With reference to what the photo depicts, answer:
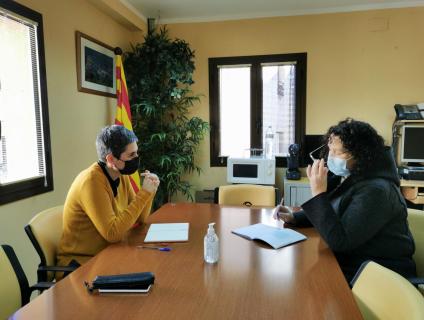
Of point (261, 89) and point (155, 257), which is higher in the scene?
point (261, 89)

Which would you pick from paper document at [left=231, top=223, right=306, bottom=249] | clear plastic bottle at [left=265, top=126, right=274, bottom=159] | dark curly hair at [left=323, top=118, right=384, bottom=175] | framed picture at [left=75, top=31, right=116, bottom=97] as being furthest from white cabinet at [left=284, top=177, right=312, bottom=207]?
framed picture at [left=75, top=31, right=116, bottom=97]

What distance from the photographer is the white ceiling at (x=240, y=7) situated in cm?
346

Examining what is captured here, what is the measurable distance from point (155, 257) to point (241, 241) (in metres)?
0.44

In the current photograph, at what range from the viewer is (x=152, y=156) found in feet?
12.1

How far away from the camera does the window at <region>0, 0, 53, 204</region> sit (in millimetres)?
2180

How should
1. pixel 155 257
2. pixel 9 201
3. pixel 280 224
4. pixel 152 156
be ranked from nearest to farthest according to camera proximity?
1. pixel 155 257
2. pixel 280 224
3. pixel 9 201
4. pixel 152 156

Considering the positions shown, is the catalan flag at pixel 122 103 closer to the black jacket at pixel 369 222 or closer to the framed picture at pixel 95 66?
the framed picture at pixel 95 66

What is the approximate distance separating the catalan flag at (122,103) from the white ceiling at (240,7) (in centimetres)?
67

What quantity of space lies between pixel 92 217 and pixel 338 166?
4.12ft

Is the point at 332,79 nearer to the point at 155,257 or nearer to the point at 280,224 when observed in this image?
the point at 280,224

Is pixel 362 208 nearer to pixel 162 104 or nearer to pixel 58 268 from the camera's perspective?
pixel 58 268

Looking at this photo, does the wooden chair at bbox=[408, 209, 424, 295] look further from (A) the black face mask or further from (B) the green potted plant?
(B) the green potted plant

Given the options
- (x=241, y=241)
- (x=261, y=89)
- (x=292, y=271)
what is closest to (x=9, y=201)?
(x=241, y=241)

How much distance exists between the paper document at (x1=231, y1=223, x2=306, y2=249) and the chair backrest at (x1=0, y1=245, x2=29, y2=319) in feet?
3.23
